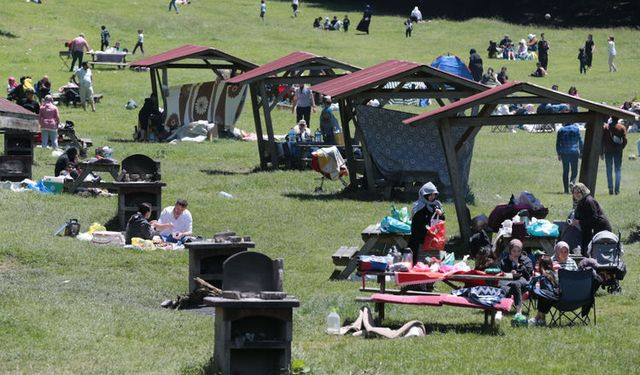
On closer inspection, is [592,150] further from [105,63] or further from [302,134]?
[105,63]

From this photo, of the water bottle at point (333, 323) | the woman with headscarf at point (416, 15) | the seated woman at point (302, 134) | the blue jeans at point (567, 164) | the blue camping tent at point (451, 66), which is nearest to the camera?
the water bottle at point (333, 323)

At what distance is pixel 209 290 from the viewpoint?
17156 mm

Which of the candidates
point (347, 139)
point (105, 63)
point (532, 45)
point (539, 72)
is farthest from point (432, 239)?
point (532, 45)

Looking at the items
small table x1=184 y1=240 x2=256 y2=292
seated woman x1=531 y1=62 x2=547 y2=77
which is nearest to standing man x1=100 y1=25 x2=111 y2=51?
seated woman x1=531 y1=62 x2=547 y2=77

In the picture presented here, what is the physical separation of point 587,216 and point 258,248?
5.60 metres

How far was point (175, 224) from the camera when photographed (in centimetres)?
2238

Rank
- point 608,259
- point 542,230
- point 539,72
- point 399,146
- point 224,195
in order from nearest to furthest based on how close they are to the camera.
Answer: point 608,259 → point 542,230 → point 224,195 → point 399,146 → point 539,72

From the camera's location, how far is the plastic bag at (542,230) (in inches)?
755

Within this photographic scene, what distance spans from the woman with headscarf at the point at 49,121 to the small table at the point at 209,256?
16275 mm

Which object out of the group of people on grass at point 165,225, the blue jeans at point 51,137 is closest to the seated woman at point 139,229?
the group of people on grass at point 165,225

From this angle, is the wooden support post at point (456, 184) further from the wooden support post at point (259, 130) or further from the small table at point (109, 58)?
the small table at point (109, 58)

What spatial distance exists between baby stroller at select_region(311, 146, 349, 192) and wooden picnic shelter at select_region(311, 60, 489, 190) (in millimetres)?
216

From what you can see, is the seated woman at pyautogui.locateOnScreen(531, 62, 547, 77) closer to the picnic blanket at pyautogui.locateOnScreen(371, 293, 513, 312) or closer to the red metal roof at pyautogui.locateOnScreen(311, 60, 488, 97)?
the red metal roof at pyautogui.locateOnScreen(311, 60, 488, 97)

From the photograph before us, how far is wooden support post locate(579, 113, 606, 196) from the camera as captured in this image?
2178cm
